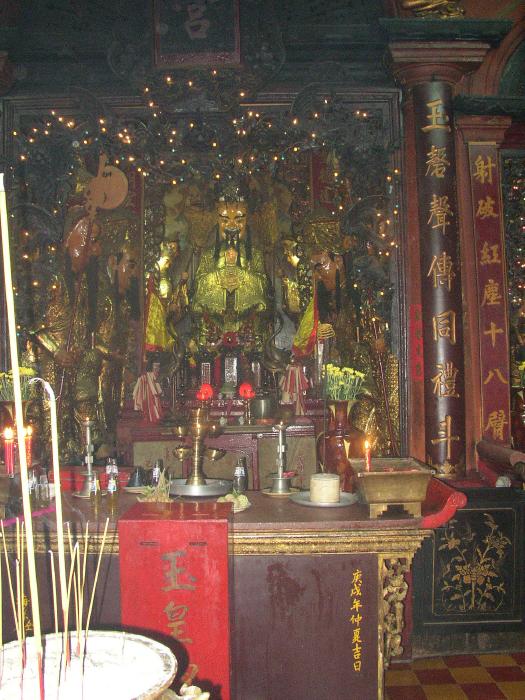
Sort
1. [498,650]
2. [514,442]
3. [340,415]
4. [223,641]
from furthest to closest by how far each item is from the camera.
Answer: [514,442] < [340,415] < [498,650] < [223,641]

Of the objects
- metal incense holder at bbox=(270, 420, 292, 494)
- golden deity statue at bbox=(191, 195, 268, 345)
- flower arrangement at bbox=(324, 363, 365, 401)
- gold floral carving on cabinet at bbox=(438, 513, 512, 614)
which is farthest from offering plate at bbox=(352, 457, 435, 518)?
golden deity statue at bbox=(191, 195, 268, 345)

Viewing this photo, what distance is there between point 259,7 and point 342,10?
2.47 ft

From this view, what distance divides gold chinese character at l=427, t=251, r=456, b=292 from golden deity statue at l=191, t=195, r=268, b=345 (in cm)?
324

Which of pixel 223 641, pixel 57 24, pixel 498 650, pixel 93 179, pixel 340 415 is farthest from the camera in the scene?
pixel 93 179

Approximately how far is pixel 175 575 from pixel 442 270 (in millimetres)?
3137

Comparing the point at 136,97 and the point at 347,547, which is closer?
the point at 347,547

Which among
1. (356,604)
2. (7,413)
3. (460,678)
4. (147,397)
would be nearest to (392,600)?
(356,604)

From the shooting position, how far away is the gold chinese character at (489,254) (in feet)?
17.5

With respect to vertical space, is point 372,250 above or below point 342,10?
below

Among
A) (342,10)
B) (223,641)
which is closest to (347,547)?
(223,641)

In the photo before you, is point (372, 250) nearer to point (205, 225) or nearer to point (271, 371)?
point (271, 371)

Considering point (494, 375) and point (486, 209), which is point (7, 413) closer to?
point (494, 375)

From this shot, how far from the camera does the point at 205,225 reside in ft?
26.2

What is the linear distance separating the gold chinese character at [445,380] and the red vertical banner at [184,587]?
8.70 feet
